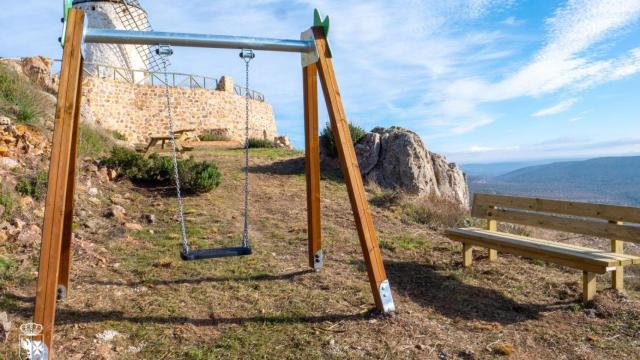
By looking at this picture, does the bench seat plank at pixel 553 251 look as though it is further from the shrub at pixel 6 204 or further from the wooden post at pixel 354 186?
the shrub at pixel 6 204

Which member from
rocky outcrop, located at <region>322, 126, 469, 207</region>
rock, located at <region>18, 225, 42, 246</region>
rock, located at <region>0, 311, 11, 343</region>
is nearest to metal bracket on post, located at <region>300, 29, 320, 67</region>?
rock, located at <region>0, 311, 11, 343</region>

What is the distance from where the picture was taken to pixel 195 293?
172 inches

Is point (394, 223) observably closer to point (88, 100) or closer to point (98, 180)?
point (98, 180)

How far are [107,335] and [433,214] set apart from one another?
618 centimetres

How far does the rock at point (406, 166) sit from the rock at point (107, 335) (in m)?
7.54

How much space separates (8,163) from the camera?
20.4 ft

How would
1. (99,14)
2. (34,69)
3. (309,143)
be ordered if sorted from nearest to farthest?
(309,143), (34,69), (99,14)

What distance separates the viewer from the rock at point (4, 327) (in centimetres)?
322

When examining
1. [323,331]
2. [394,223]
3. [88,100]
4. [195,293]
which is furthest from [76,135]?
[88,100]

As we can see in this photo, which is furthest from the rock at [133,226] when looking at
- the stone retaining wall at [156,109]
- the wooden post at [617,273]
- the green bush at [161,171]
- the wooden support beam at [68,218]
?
the stone retaining wall at [156,109]

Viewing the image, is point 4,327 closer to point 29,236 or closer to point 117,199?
point 29,236

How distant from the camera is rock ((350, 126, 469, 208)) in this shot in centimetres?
1039

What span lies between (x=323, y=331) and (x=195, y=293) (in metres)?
1.41

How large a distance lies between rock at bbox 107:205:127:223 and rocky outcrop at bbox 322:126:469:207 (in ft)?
18.3
